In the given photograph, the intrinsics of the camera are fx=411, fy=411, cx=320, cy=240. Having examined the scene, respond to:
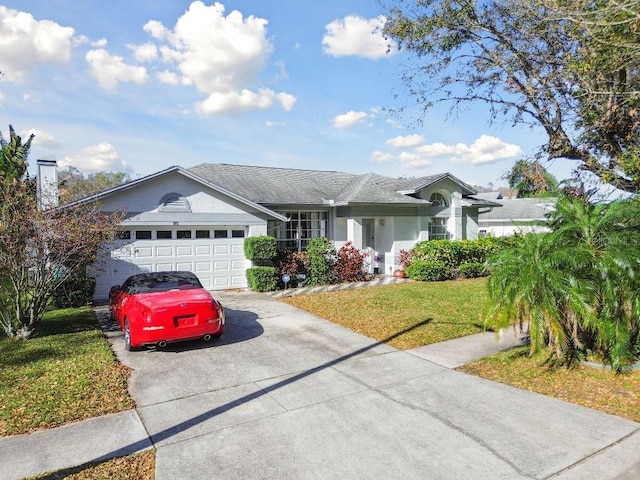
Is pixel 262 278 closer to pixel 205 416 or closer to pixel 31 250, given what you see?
pixel 31 250

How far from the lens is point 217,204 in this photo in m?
15.0

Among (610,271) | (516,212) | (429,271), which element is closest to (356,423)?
(610,271)

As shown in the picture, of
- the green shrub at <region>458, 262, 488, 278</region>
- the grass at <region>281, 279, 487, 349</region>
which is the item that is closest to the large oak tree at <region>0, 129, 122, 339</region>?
the grass at <region>281, 279, 487, 349</region>

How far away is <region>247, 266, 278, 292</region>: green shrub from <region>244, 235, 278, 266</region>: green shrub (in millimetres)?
418

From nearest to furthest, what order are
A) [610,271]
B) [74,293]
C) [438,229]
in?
1. [610,271]
2. [74,293]
3. [438,229]

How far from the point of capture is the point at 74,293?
40.2ft

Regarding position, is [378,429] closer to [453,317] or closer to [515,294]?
[515,294]

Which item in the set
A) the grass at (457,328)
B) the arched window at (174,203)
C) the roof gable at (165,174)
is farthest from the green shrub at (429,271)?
the arched window at (174,203)

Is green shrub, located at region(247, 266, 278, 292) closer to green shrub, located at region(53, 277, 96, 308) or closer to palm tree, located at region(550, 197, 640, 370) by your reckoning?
green shrub, located at region(53, 277, 96, 308)

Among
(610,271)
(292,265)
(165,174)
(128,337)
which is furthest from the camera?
(292,265)

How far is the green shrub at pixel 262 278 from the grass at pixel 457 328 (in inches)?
62.8

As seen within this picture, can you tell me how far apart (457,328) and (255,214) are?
8.87 m

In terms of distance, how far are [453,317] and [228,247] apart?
8535 mm

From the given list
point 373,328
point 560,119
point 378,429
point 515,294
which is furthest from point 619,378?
point 560,119
